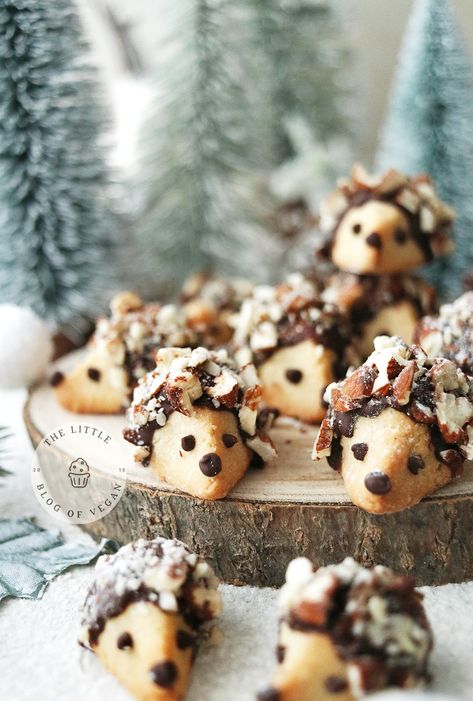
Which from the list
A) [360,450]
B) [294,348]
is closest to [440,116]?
[294,348]

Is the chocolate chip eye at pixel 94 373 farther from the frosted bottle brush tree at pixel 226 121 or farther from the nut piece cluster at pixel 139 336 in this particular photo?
the frosted bottle brush tree at pixel 226 121

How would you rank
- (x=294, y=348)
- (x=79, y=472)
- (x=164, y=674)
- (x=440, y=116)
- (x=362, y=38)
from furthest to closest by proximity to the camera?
(x=362, y=38), (x=440, y=116), (x=294, y=348), (x=79, y=472), (x=164, y=674)

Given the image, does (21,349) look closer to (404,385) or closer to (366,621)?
(404,385)

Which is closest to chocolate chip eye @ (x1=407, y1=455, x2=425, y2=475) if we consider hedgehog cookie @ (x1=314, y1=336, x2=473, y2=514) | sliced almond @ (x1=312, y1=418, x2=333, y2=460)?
hedgehog cookie @ (x1=314, y1=336, x2=473, y2=514)

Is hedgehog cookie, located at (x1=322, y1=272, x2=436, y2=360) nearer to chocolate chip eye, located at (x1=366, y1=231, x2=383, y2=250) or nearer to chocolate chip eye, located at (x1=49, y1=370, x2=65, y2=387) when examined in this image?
chocolate chip eye, located at (x1=366, y1=231, x2=383, y2=250)

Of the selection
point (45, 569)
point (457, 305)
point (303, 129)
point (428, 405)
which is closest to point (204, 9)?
point (303, 129)

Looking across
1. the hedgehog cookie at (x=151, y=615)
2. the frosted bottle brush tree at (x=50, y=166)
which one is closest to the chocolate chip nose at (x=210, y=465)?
the hedgehog cookie at (x=151, y=615)
